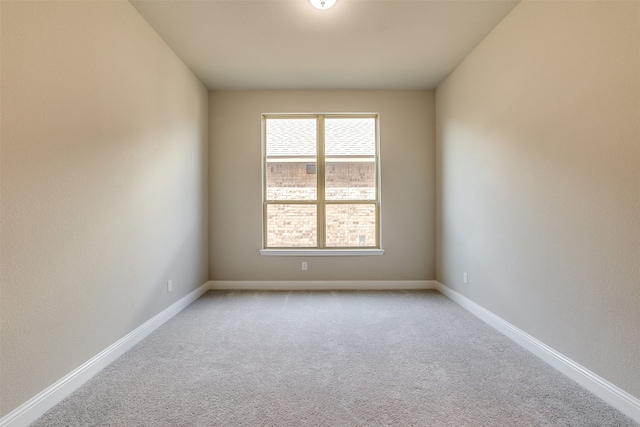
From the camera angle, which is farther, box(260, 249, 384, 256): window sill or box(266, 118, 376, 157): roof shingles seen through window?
box(266, 118, 376, 157): roof shingles seen through window

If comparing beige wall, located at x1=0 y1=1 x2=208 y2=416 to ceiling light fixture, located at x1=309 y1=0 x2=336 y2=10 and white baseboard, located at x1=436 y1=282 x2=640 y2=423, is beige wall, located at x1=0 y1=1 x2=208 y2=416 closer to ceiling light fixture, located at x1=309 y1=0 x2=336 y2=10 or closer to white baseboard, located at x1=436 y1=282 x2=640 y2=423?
ceiling light fixture, located at x1=309 y1=0 x2=336 y2=10

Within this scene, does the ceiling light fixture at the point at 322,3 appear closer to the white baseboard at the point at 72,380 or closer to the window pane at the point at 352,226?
the window pane at the point at 352,226

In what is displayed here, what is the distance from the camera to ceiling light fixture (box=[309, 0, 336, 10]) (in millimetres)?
2330

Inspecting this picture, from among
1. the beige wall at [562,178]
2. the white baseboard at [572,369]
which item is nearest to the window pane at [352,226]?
the beige wall at [562,178]

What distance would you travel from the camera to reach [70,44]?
1778 millimetres

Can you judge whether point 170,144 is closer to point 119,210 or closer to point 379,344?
point 119,210

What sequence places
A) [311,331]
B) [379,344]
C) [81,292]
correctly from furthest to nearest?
1. [311,331]
2. [379,344]
3. [81,292]

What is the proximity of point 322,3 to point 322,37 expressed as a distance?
0.49m

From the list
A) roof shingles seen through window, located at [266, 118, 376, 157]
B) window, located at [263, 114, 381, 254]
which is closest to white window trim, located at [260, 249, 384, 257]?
window, located at [263, 114, 381, 254]

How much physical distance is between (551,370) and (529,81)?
210cm

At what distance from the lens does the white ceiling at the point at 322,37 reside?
7.98 ft

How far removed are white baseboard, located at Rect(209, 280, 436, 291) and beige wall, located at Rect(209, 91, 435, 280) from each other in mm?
69

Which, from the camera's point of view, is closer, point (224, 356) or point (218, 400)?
point (218, 400)

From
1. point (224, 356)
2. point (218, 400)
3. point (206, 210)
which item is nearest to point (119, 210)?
point (224, 356)
